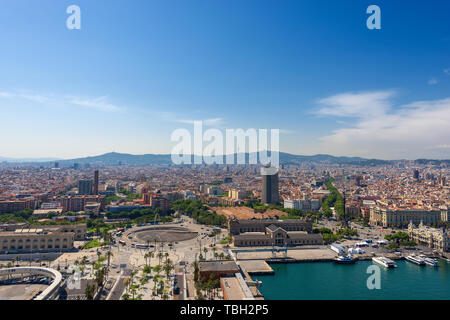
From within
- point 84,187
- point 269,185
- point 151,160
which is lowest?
point 84,187

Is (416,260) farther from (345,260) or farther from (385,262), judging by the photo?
(345,260)

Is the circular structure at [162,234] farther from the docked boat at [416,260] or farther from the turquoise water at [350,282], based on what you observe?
the docked boat at [416,260]

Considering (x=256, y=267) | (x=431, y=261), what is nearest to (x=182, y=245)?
(x=256, y=267)

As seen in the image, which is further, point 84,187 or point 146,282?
point 84,187

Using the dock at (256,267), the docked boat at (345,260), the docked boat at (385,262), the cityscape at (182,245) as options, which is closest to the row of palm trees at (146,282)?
the cityscape at (182,245)
